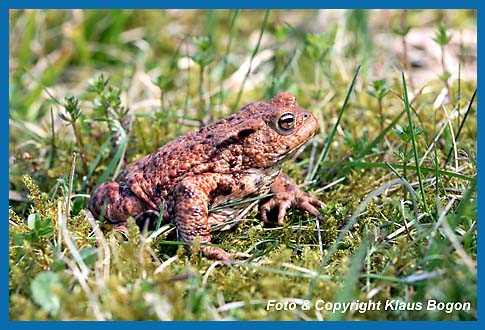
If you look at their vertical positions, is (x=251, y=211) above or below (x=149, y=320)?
above

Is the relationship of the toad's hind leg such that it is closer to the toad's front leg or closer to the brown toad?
the brown toad

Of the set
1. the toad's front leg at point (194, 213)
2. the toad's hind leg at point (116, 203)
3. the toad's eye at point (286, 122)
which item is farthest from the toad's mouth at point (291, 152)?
the toad's hind leg at point (116, 203)

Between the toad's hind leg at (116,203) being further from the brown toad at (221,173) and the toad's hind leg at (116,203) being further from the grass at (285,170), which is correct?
the grass at (285,170)

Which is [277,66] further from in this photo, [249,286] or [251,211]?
[249,286]

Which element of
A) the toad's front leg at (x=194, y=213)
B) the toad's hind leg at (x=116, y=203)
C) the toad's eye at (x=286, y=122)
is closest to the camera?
the toad's front leg at (x=194, y=213)

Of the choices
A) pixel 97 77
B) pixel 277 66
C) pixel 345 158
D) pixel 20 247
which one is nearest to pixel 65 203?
pixel 20 247

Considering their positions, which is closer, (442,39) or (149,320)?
(149,320)

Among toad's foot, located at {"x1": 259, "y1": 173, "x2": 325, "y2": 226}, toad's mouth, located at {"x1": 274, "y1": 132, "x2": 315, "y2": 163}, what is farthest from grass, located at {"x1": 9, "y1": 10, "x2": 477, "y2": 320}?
toad's mouth, located at {"x1": 274, "y1": 132, "x2": 315, "y2": 163}
